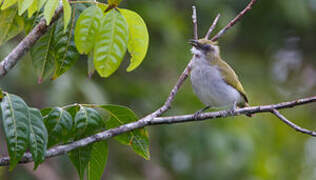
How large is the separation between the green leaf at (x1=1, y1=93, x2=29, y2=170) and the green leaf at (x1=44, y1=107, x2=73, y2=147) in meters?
0.23

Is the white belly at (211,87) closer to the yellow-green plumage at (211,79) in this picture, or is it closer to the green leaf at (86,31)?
the yellow-green plumage at (211,79)

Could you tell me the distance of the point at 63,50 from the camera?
273 centimetres

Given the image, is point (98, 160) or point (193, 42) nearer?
point (98, 160)

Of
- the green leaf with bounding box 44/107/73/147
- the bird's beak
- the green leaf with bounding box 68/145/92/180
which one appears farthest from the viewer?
the bird's beak

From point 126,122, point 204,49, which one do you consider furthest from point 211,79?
point 126,122

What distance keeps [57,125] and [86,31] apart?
1.51 ft

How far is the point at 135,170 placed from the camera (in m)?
7.36

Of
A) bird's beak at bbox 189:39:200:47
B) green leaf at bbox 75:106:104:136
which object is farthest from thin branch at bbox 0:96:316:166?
bird's beak at bbox 189:39:200:47

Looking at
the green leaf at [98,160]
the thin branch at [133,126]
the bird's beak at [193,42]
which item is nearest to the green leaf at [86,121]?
the thin branch at [133,126]

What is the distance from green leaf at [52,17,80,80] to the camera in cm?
272

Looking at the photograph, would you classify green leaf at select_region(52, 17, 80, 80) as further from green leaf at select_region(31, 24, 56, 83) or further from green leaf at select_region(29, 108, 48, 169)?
green leaf at select_region(29, 108, 48, 169)

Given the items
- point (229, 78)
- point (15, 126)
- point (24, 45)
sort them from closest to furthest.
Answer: point (15, 126) → point (24, 45) → point (229, 78)

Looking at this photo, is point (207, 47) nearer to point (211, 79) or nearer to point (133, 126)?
point (211, 79)

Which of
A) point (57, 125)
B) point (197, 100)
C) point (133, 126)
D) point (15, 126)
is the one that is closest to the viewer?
point (15, 126)
